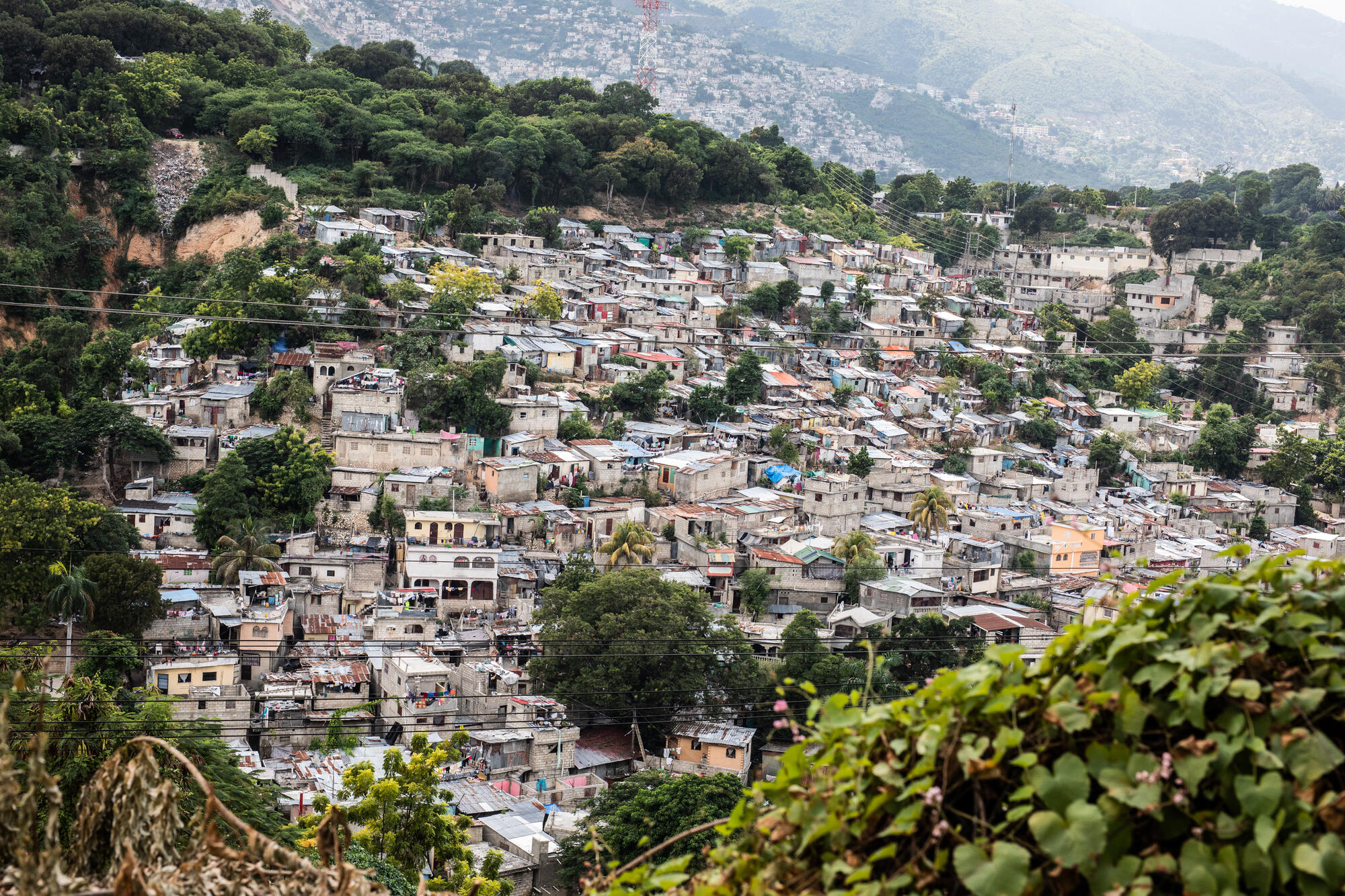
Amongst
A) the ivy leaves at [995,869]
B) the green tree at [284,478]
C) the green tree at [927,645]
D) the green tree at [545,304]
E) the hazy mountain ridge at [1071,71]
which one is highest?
the hazy mountain ridge at [1071,71]

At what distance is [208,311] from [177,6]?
15.4m

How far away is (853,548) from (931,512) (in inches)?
116

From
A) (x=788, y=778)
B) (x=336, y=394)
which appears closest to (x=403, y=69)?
(x=336, y=394)

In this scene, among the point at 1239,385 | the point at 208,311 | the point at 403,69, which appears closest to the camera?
the point at 208,311

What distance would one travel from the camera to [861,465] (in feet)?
72.9

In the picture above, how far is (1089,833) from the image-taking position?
6.23 ft

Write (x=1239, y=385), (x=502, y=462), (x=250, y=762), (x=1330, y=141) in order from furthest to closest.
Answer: (x=1330, y=141), (x=1239, y=385), (x=502, y=462), (x=250, y=762)

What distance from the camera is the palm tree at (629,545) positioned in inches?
711

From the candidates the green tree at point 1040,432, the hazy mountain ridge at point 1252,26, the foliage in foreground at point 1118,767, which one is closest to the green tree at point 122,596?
the foliage in foreground at point 1118,767

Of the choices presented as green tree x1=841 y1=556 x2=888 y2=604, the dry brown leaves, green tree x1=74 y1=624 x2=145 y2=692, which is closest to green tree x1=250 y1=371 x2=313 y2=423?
green tree x1=74 y1=624 x2=145 y2=692

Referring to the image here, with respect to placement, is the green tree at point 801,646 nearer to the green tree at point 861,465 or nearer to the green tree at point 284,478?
the green tree at point 861,465

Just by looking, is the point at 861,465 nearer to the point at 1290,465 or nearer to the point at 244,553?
the point at 244,553

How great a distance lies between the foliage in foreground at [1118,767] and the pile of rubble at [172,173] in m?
28.7

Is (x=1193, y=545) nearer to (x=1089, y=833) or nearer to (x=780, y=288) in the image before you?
(x=780, y=288)
